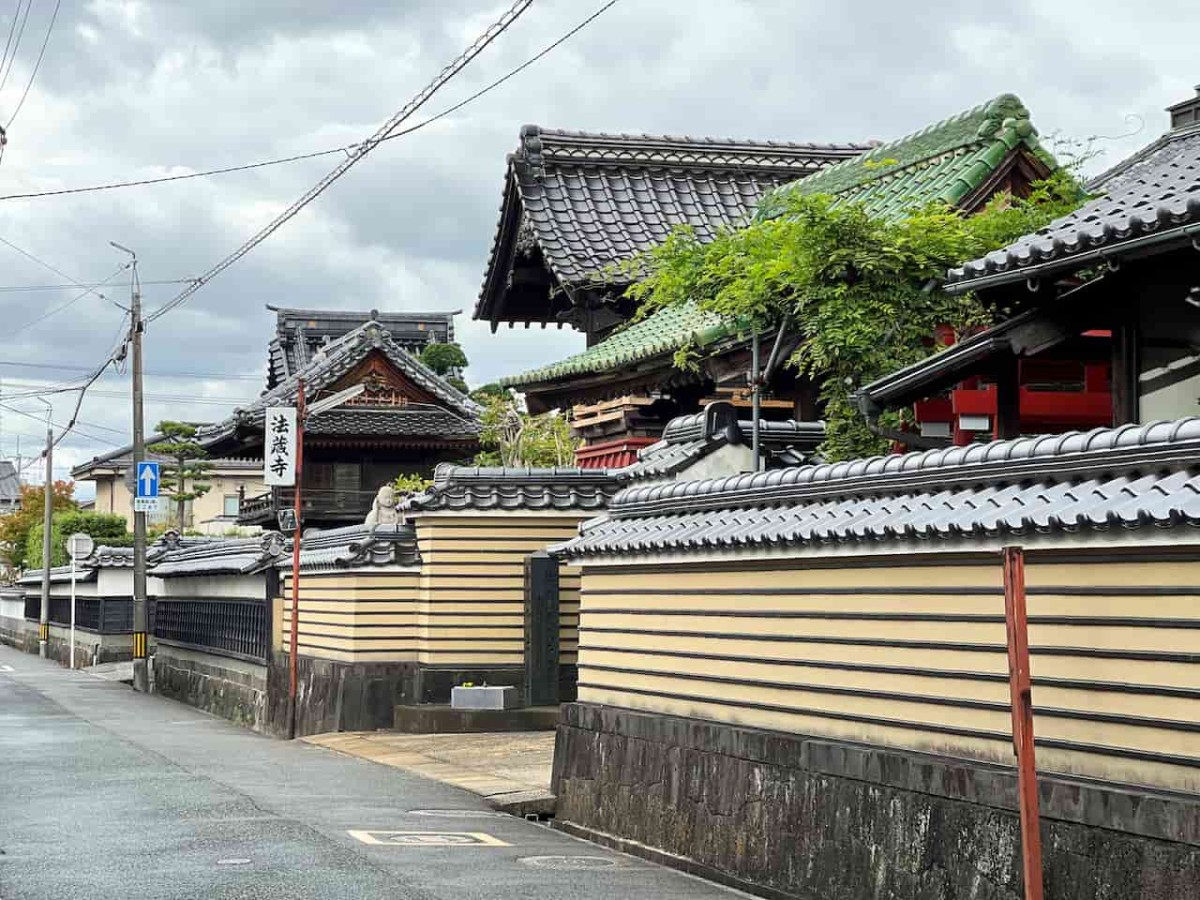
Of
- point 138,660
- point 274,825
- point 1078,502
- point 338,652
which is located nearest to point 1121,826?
point 1078,502

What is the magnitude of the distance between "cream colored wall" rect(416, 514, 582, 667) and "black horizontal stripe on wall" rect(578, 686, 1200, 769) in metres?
9.74

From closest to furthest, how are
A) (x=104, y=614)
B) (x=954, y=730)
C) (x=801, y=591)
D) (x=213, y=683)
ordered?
(x=954, y=730) → (x=801, y=591) → (x=213, y=683) → (x=104, y=614)

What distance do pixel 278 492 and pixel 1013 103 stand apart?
3172 cm

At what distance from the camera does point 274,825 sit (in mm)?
14445

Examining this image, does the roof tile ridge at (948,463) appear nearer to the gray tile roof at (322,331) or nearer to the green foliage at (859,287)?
the green foliage at (859,287)

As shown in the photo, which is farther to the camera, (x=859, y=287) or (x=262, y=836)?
(x=859, y=287)

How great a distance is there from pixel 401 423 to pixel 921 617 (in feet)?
129

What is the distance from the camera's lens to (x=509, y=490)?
23.5 m

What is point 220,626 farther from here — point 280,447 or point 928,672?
point 928,672

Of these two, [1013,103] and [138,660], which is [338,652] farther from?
[138,660]

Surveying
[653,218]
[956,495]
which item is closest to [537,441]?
[653,218]

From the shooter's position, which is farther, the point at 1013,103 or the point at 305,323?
the point at 305,323

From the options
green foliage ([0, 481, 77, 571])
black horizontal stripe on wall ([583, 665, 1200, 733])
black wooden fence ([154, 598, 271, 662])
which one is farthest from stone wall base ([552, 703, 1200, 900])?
green foliage ([0, 481, 77, 571])

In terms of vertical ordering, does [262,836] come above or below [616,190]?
below
